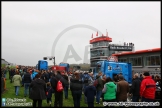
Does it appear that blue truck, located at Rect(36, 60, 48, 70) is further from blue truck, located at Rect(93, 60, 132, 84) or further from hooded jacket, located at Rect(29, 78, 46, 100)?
hooded jacket, located at Rect(29, 78, 46, 100)

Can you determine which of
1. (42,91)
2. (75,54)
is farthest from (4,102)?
(75,54)

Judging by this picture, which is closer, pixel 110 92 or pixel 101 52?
pixel 110 92

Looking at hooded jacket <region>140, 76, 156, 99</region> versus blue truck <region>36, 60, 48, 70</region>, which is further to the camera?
blue truck <region>36, 60, 48, 70</region>

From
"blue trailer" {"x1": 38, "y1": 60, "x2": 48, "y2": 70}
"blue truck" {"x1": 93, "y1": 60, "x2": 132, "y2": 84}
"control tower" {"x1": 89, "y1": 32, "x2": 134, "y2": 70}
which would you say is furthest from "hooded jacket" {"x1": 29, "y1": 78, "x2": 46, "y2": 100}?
"control tower" {"x1": 89, "y1": 32, "x2": 134, "y2": 70}

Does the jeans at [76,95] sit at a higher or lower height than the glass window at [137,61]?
lower

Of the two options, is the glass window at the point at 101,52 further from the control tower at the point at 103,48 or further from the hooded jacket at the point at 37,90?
the hooded jacket at the point at 37,90

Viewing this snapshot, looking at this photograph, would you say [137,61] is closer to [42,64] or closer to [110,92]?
[110,92]

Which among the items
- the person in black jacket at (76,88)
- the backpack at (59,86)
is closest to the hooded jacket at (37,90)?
the backpack at (59,86)

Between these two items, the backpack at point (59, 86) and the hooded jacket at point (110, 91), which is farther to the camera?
the backpack at point (59, 86)

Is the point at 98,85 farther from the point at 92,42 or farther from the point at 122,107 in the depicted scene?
the point at 92,42

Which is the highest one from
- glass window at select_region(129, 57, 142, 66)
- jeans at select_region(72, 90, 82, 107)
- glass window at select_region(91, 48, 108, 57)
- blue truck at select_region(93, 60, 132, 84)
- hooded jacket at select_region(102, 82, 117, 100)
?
glass window at select_region(91, 48, 108, 57)

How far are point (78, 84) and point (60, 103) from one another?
1.42m

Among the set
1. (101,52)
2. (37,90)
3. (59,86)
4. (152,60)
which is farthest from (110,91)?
(101,52)

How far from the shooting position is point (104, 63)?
1783 cm
